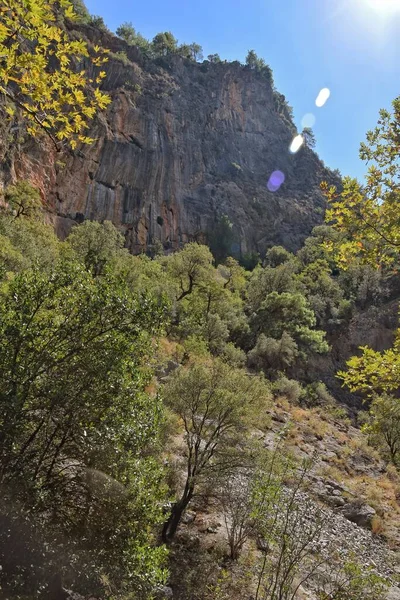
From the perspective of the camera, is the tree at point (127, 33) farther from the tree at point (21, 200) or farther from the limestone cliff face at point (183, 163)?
the tree at point (21, 200)

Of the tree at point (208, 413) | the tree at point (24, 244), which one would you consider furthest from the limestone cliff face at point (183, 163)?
the tree at point (208, 413)

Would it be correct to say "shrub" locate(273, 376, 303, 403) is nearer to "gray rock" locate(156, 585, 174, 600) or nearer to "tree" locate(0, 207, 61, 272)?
"tree" locate(0, 207, 61, 272)

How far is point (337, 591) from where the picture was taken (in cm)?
643

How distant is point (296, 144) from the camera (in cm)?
8656

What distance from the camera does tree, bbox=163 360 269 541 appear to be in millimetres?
9008

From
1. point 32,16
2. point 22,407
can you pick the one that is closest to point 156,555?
point 22,407

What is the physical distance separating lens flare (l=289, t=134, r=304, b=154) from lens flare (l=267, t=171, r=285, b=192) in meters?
11.1

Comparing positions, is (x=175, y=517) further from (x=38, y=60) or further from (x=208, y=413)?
(x=38, y=60)

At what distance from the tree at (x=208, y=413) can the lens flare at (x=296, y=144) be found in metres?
84.4

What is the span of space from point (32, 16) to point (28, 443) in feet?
15.0

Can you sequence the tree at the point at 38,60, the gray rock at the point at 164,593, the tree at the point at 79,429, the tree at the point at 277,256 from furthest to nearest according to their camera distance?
the tree at the point at 277,256 < the gray rock at the point at 164,593 < the tree at the point at 79,429 < the tree at the point at 38,60

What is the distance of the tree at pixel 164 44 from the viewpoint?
7438 centimetres

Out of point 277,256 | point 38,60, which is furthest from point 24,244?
point 277,256

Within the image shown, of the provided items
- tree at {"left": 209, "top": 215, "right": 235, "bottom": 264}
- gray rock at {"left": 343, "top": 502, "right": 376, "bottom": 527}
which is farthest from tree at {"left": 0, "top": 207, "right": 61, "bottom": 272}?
tree at {"left": 209, "top": 215, "right": 235, "bottom": 264}
